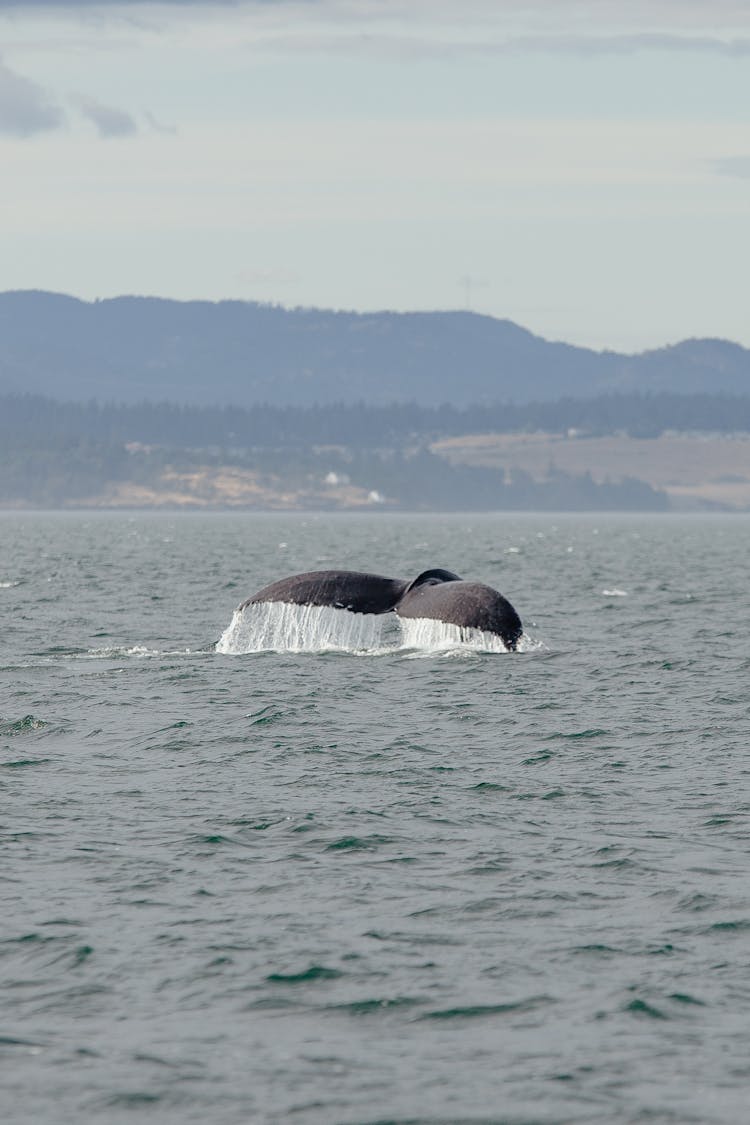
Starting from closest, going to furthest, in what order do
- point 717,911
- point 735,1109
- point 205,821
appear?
point 735,1109 < point 717,911 < point 205,821

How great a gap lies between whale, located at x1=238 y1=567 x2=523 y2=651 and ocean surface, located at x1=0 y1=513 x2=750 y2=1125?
124cm

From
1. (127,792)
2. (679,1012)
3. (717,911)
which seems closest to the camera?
(679,1012)

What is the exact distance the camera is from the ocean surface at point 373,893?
10773 mm

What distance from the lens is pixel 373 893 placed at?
14.8 meters

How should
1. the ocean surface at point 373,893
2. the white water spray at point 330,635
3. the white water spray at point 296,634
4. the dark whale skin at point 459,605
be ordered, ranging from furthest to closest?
the white water spray at point 296,634
the white water spray at point 330,635
the dark whale skin at point 459,605
the ocean surface at point 373,893

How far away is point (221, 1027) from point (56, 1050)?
1.11 m

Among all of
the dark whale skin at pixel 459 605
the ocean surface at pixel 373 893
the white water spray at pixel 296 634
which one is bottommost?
the ocean surface at pixel 373 893

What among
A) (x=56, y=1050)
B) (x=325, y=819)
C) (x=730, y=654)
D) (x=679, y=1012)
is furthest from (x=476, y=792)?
(x=730, y=654)

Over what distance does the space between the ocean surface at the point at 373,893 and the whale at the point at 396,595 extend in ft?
4.07

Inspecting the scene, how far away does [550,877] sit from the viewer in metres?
15.2

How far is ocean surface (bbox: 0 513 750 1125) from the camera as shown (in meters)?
10.8

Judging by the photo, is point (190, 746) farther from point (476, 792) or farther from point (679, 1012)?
point (679, 1012)

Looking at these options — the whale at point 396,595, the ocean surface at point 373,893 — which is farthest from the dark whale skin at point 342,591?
the ocean surface at point 373,893

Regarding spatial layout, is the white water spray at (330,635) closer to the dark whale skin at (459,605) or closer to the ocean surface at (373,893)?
the ocean surface at (373,893)
